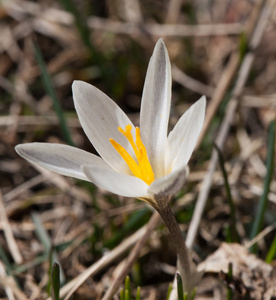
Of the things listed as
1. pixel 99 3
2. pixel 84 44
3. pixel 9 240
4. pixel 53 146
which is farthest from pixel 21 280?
pixel 99 3

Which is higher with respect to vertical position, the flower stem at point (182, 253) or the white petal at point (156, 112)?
the white petal at point (156, 112)

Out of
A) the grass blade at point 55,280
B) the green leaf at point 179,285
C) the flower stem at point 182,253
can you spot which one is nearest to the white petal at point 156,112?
the flower stem at point 182,253

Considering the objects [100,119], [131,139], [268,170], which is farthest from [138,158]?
[268,170]

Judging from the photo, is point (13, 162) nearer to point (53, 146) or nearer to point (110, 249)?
point (110, 249)

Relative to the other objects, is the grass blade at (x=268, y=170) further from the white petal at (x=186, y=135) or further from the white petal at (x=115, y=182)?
the white petal at (x=115, y=182)

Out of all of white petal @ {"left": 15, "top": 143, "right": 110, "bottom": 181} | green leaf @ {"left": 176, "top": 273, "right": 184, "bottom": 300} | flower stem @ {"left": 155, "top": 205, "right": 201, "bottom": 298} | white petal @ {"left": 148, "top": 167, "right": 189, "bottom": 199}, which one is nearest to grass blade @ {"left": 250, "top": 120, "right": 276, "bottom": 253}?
flower stem @ {"left": 155, "top": 205, "right": 201, "bottom": 298}

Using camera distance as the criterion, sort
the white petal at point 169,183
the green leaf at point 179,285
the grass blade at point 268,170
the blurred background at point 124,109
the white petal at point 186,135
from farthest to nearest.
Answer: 1. the blurred background at point 124,109
2. the grass blade at point 268,170
3. the green leaf at point 179,285
4. the white petal at point 186,135
5. the white petal at point 169,183

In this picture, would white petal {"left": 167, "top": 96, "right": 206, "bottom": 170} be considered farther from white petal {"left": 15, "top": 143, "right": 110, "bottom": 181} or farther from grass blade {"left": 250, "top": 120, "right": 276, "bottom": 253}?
grass blade {"left": 250, "top": 120, "right": 276, "bottom": 253}

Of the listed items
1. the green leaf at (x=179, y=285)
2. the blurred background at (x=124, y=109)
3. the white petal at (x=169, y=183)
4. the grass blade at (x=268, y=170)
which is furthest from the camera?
the blurred background at (x=124, y=109)
